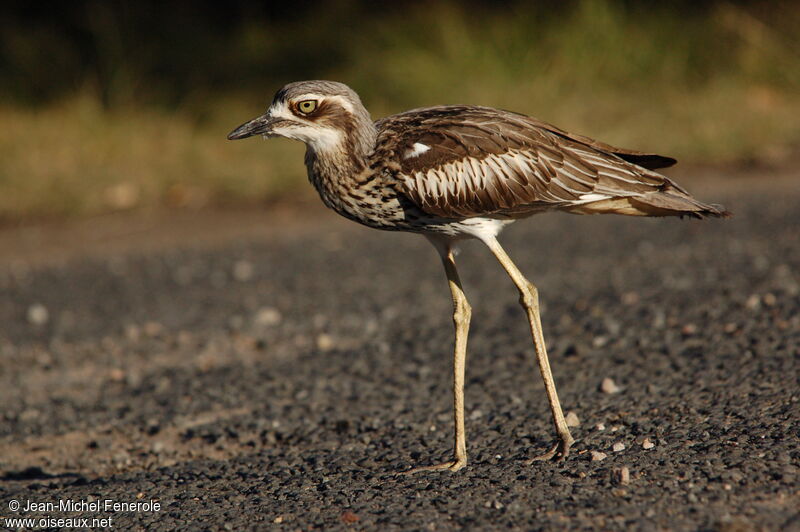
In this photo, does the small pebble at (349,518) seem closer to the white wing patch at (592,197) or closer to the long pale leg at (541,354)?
the long pale leg at (541,354)

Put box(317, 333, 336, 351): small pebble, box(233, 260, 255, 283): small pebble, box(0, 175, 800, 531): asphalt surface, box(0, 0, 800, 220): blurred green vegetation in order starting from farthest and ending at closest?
box(0, 0, 800, 220): blurred green vegetation < box(233, 260, 255, 283): small pebble < box(317, 333, 336, 351): small pebble < box(0, 175, 800, 531): asphalt surface

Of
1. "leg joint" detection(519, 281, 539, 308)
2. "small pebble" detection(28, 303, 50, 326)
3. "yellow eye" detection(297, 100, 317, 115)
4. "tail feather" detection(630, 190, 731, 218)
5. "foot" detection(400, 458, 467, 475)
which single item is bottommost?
"foot" detection(400, 458, 467, 475)

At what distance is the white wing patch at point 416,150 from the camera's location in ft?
14.8

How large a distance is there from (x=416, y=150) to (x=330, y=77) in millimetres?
8910

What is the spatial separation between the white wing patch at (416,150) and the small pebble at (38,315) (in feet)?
13.8

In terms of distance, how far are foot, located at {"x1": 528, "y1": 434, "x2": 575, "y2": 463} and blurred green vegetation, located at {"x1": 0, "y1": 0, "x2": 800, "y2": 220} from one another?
6.65m

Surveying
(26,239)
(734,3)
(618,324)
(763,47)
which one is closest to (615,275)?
(618,324)

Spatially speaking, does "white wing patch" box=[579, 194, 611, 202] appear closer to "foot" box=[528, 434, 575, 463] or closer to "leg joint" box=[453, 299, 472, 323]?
"leg joint" box=[453, 299, 472, 323]

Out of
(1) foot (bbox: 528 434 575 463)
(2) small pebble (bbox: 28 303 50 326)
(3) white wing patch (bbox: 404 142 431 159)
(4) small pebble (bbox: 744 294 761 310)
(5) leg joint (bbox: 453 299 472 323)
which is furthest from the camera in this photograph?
(2) small pebble (bbox: 28 303 50 326)

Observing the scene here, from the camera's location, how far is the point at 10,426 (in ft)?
19.2

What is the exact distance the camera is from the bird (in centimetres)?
449

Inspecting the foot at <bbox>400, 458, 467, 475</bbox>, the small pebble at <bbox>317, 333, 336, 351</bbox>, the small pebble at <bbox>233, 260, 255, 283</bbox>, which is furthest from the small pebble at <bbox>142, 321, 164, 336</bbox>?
the foot at <bbox>400, 458, 467, 475</bbox>

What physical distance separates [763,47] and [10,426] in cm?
999

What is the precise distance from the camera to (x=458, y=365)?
472 cm
